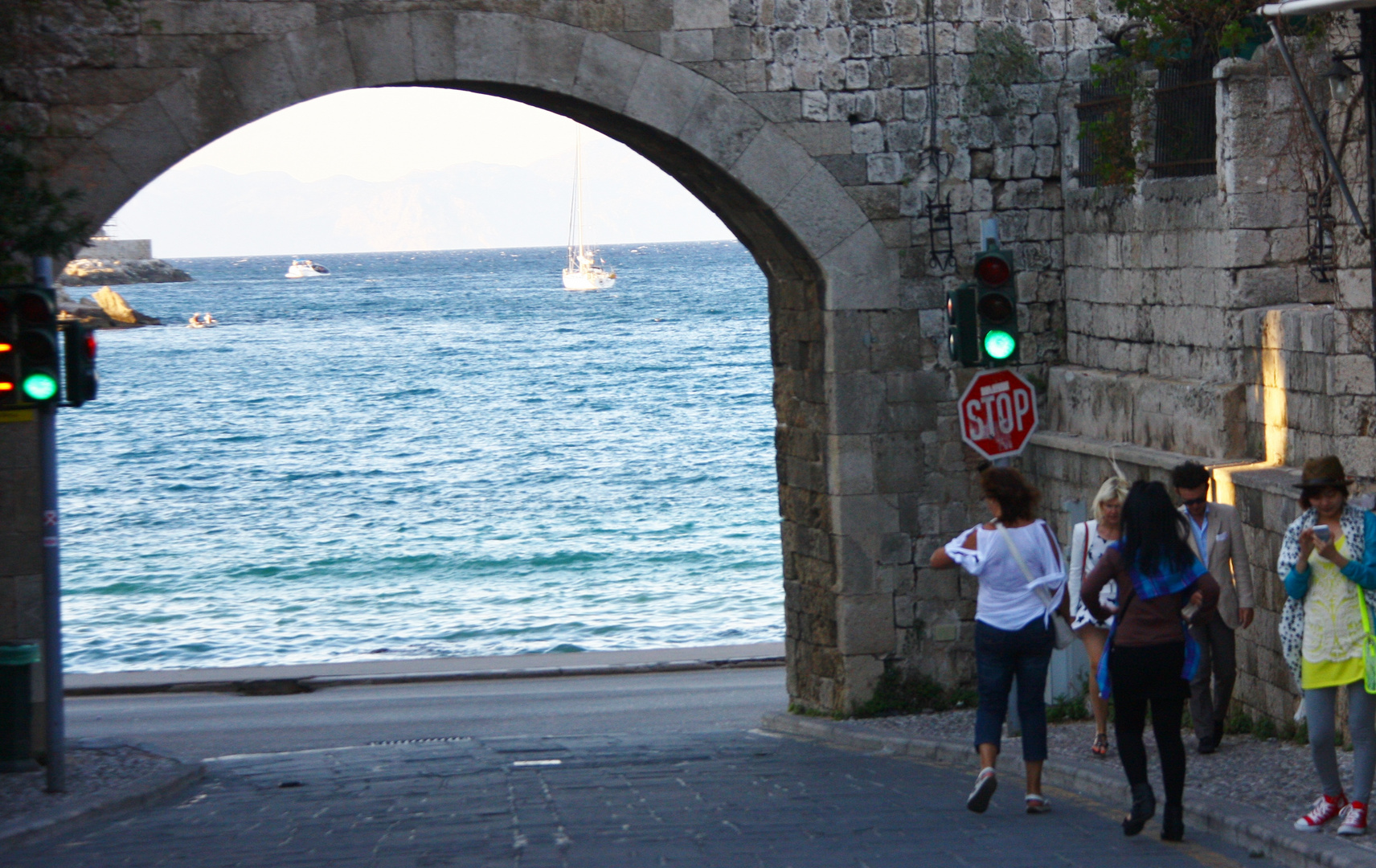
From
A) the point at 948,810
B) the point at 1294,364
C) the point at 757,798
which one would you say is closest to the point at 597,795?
the point at 757,798

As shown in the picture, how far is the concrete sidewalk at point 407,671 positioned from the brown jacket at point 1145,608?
1253 centimetres

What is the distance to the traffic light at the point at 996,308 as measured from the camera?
871 cm

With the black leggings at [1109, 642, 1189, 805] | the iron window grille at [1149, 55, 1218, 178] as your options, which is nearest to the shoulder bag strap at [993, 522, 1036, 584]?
the black leggings at [1109, 642, 1189, 805]

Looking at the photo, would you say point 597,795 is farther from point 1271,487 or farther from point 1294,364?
point 1294,364

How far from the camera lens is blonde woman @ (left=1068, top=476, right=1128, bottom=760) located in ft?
24.6

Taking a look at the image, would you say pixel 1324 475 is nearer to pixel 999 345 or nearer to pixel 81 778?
pixel 999 345

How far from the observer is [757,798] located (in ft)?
24.9

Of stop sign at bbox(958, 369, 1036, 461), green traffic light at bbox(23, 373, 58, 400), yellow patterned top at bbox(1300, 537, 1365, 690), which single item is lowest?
yellow patterned top at bbox(1300, 537, 1365, 690)

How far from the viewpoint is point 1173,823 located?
6184 millimetres

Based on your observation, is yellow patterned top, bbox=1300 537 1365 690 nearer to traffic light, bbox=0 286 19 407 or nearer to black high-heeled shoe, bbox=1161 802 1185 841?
black high-heeled shoe, bbox=1161 802 1185 841

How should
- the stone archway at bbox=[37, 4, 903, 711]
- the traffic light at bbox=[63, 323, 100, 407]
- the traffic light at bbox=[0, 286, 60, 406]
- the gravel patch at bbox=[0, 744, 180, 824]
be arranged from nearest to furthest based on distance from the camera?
the traffic light at bbox=[0, 286, 60, 406]
the gravel patch at bbox=[0, 744, 180, 824]
the traffic light at bbox=[63, 323, 100, 407]
the stone archway at bbox=[37, 4, 903, 711]

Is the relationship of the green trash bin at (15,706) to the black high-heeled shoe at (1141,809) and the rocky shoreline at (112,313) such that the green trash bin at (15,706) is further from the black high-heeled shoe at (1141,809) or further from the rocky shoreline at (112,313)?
the rocky shoreline at (112,313)

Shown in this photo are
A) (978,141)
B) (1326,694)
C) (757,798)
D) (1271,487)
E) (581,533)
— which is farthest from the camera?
(581,533)

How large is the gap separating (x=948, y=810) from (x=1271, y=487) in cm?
270
